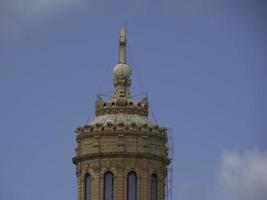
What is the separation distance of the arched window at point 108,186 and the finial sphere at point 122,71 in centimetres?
1102

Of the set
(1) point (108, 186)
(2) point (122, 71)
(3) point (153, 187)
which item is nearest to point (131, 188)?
(1) point (108, 186)

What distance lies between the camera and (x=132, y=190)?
193 meters

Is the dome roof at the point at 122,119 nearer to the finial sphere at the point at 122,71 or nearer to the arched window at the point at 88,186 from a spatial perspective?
the finial sphere at the point at 122,71

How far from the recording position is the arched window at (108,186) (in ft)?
633

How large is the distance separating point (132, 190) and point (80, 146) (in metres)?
7.57

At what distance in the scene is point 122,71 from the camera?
198m

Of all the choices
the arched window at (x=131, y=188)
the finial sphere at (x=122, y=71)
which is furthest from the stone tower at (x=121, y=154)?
the finial sphere at (x=122, y=71)

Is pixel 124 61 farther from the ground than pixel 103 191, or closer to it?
farther from the ground

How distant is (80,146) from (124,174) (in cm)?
611

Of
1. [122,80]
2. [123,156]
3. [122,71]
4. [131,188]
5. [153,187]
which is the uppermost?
[122,71]

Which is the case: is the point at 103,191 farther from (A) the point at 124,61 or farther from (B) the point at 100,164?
(A) the point at 124,61

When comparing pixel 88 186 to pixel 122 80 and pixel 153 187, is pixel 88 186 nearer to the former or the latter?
pixel 153 187

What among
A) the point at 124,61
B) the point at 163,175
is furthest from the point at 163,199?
the point at 124,61

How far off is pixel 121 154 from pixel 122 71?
32.3ft
